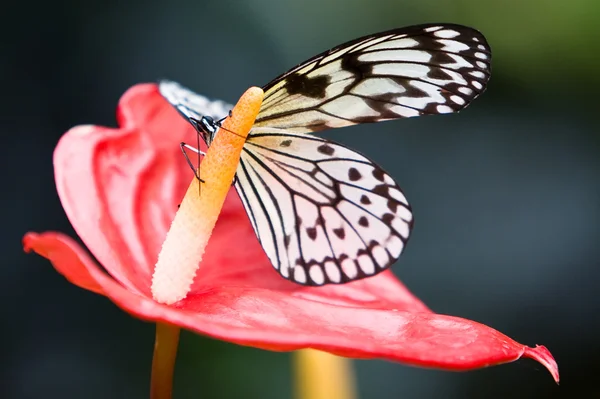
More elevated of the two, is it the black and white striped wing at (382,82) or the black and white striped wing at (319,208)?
the black and white striped wing at (382,82)

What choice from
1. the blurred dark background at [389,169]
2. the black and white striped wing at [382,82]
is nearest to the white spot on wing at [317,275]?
the black and white striped wing at [382,82]

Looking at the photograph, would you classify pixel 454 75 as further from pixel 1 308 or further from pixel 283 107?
pixel 1 308

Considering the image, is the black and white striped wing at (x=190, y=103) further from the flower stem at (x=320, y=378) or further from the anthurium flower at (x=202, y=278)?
the flower stem at (x=320, y=378)

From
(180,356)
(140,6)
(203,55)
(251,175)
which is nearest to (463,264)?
(180,356)

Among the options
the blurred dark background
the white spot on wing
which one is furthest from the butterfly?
the blurred dark background

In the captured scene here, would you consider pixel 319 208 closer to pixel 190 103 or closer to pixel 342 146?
pixel 342 146

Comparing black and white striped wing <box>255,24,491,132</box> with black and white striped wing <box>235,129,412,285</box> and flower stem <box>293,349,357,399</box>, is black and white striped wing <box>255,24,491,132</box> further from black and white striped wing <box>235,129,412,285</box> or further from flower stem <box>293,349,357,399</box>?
flower stem <box>293,349,357,399</box>
